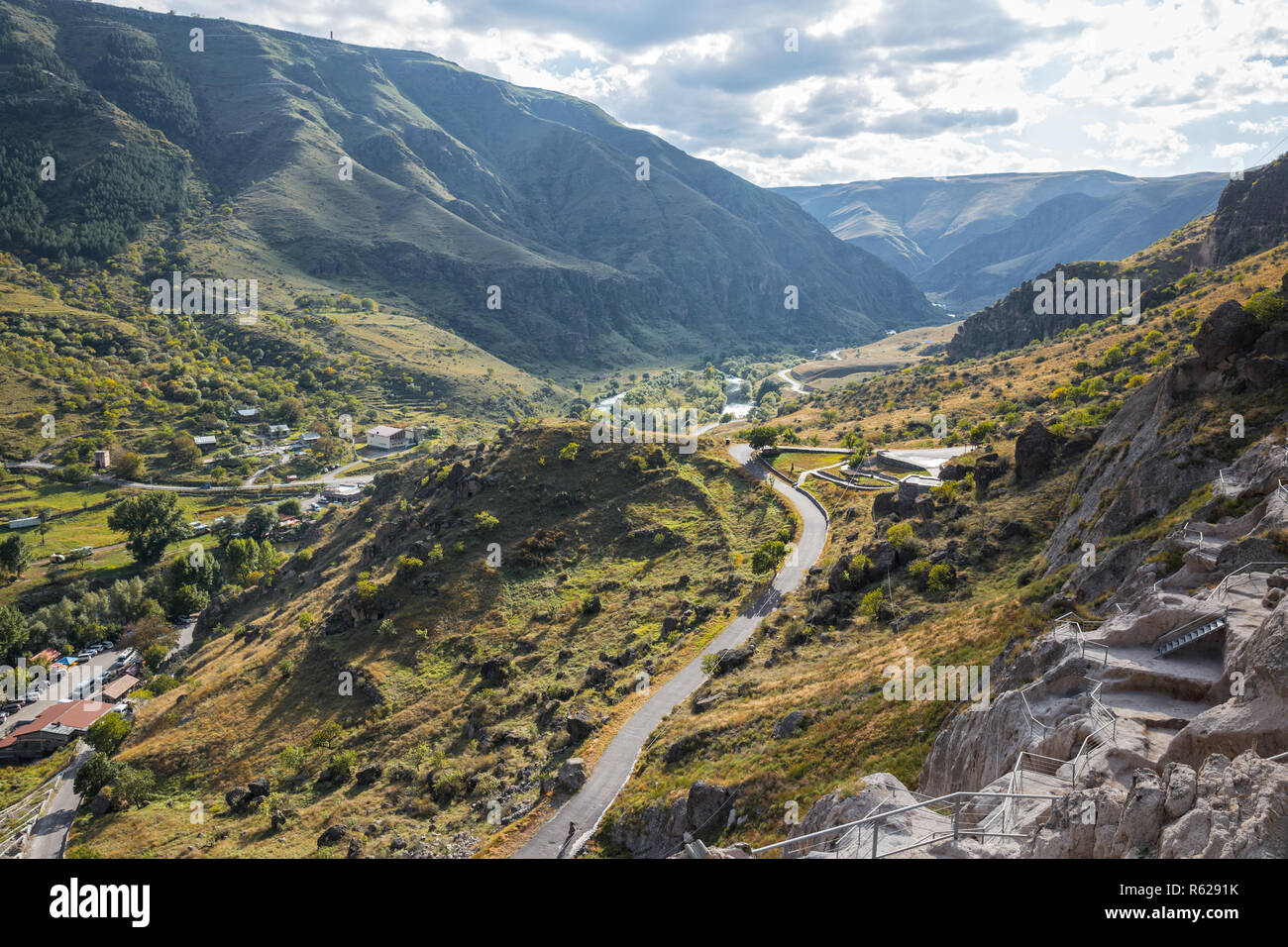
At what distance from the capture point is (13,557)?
100312 millimetres

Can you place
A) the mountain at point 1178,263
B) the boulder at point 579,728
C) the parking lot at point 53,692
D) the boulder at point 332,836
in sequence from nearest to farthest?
the boulder at point 332,836, the boulder at point 579,728, the parking lot at point 53,692, the mountain at point 1178,263

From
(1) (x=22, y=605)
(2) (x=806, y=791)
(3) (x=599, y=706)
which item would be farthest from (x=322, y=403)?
(2) (x=806, y=791)

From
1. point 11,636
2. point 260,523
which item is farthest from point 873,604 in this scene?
point 260,523

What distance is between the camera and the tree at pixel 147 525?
110938 millimetres

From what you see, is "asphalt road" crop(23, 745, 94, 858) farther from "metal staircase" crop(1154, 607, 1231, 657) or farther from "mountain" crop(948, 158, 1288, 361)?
"mountain" crop(948, 158, 1288, 361)

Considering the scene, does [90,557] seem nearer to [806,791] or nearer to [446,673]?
[446,673]

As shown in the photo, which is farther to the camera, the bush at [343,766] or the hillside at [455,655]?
the bush at [343,766]

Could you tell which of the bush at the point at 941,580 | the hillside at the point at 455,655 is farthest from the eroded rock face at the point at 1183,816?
the bush at the point at 941,580

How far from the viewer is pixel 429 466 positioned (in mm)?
95688

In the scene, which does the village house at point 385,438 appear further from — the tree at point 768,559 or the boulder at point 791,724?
the boulder at point 791,724

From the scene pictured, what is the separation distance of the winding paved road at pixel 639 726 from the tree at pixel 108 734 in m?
44.2
